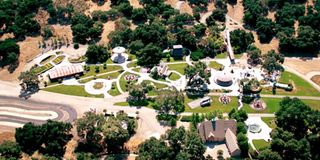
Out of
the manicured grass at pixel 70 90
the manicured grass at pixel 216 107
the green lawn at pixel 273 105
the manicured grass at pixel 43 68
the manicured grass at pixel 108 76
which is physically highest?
the manicured grass at pixel 43 68

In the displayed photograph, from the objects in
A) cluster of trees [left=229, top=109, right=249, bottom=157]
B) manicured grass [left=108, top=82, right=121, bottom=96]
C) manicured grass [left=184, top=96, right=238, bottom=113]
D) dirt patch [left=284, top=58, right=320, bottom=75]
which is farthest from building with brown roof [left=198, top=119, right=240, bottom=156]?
dirt patch [left=284, top=58, right=320, bottom=75]

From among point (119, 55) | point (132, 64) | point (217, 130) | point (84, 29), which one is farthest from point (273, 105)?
point (84, 29)

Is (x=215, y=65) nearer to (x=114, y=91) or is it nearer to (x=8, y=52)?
(x=114, y=91)

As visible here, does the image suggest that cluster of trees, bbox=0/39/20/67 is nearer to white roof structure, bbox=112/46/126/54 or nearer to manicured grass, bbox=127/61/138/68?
white roof structure, bbox=112/46/126/54

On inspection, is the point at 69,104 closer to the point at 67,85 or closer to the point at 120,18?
the point at 67,85

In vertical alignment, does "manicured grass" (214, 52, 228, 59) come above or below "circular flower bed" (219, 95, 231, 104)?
above

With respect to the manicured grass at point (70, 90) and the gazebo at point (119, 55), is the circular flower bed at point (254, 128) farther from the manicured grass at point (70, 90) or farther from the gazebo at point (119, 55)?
the gazebo at point (119, 55)

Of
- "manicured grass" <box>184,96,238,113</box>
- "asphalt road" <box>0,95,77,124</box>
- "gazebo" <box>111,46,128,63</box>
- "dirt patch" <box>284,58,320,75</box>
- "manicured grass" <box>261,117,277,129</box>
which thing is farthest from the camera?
"gazebo" <box>111,46,128,63</box>

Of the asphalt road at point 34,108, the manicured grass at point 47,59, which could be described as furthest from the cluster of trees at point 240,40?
the manicured grass at point 47,59
